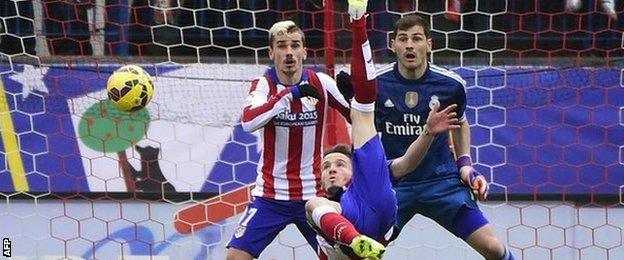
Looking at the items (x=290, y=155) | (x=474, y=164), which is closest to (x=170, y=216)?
(x=290, y=155)

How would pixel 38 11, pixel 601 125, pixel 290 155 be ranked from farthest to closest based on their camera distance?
pixel 38 11 → pixel 601 125 → pixel 290 155

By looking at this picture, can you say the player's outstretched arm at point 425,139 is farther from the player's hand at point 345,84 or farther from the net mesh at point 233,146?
the net mesh at point 233,146

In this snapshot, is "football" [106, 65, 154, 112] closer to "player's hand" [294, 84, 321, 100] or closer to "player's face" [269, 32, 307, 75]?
"player's face" [269, 32, 307, 75]

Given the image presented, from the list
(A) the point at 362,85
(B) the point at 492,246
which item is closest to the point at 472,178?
(B) the point at 492,246

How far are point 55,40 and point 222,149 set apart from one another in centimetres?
128

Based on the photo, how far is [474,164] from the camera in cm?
646

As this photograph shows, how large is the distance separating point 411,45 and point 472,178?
659mm

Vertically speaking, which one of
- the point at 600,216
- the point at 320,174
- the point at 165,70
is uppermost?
the point at 165,70

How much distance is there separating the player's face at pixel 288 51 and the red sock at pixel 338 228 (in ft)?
3.55

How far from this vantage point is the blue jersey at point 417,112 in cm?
525

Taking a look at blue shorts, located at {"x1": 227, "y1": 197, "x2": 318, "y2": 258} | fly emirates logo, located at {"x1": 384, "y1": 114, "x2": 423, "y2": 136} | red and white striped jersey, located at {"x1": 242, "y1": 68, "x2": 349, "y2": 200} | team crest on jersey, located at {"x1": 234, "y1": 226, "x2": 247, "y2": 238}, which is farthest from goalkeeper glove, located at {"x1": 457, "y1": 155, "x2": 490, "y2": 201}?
team crest on jersey, located at {"x1": 234, "y1": 226, "x2": 247, "y2": 238}

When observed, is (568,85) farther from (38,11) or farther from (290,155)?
(38,11)

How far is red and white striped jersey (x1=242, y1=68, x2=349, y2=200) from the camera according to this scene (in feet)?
18.1

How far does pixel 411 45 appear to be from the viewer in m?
5.18
